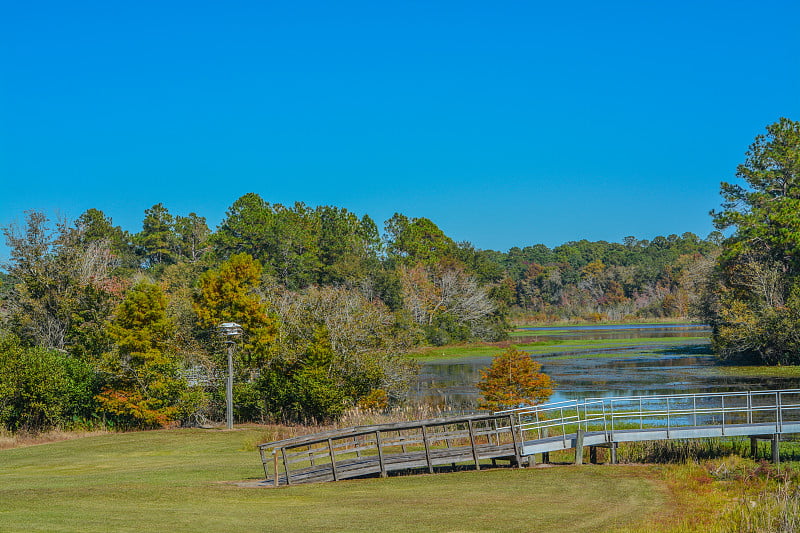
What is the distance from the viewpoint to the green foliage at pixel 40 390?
35.7 metres

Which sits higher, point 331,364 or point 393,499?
point 331,364

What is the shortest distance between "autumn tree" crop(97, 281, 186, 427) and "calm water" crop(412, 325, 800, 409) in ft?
51.0

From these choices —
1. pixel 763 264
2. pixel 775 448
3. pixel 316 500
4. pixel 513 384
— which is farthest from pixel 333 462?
pixel 763 264

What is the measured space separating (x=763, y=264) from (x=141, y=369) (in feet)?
183

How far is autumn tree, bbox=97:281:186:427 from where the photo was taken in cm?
3612

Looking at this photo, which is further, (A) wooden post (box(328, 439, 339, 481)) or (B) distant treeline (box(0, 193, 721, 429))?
(B) distant treeline (box(0, 193, 721, 429))

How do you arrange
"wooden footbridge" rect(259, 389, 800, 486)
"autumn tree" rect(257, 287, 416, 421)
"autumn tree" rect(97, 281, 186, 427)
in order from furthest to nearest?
"autumn tree" rect(257, 287, 416, 421), "autumn tree" rect(97, 281, 186, 427), "wooden footbridge" rect(259, 389, 800, 486)

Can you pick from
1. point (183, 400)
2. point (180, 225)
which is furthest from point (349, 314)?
point (180, 225)

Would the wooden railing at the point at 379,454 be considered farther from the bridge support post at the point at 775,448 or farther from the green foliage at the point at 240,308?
the green foliage at the point at 240,308

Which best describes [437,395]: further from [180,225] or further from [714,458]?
[180,225]

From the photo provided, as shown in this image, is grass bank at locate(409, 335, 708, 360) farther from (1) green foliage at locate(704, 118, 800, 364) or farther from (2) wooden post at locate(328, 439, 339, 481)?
(2) wooden post at locate(328, 439, 339, 481)

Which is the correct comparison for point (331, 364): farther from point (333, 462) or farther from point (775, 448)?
point (775, 448)

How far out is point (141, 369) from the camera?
36.3 meters

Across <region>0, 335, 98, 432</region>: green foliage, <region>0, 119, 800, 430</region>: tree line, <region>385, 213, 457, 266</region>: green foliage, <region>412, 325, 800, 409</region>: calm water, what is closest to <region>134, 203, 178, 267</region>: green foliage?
<region>0, 119, 800, 430</region>: tree line
